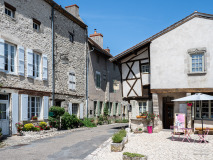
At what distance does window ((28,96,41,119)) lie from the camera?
1260 cm

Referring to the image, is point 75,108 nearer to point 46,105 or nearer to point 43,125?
point 46,105

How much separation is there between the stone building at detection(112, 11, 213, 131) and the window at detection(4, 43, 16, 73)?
22.7 feet

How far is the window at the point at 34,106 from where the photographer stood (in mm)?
12602

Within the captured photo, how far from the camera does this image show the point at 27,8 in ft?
41.9

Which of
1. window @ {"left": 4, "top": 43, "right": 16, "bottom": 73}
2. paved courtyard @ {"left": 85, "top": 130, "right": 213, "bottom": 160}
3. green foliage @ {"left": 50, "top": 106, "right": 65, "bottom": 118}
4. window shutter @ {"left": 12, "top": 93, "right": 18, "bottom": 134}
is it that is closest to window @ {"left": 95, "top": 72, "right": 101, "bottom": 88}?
green foliage @ {"left": 50, "top": 106, "right": 65, "bottom": 118}

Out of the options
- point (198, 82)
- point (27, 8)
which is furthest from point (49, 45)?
point (198, 82)

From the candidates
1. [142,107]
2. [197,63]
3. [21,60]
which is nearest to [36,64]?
[21,60]

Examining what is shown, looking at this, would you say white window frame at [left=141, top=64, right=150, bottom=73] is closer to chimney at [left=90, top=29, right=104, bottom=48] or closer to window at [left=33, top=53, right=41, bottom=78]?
window at [left=33, top=53, right=41, bottom=78]

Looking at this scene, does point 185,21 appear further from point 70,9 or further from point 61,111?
point 70,9

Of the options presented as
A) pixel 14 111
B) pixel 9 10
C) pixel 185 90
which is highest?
pixel 9 10

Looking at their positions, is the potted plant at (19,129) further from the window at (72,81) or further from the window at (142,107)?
the window at (142,107)

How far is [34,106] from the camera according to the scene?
13.0 m

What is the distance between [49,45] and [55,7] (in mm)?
2699

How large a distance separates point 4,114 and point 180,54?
9.22 m
